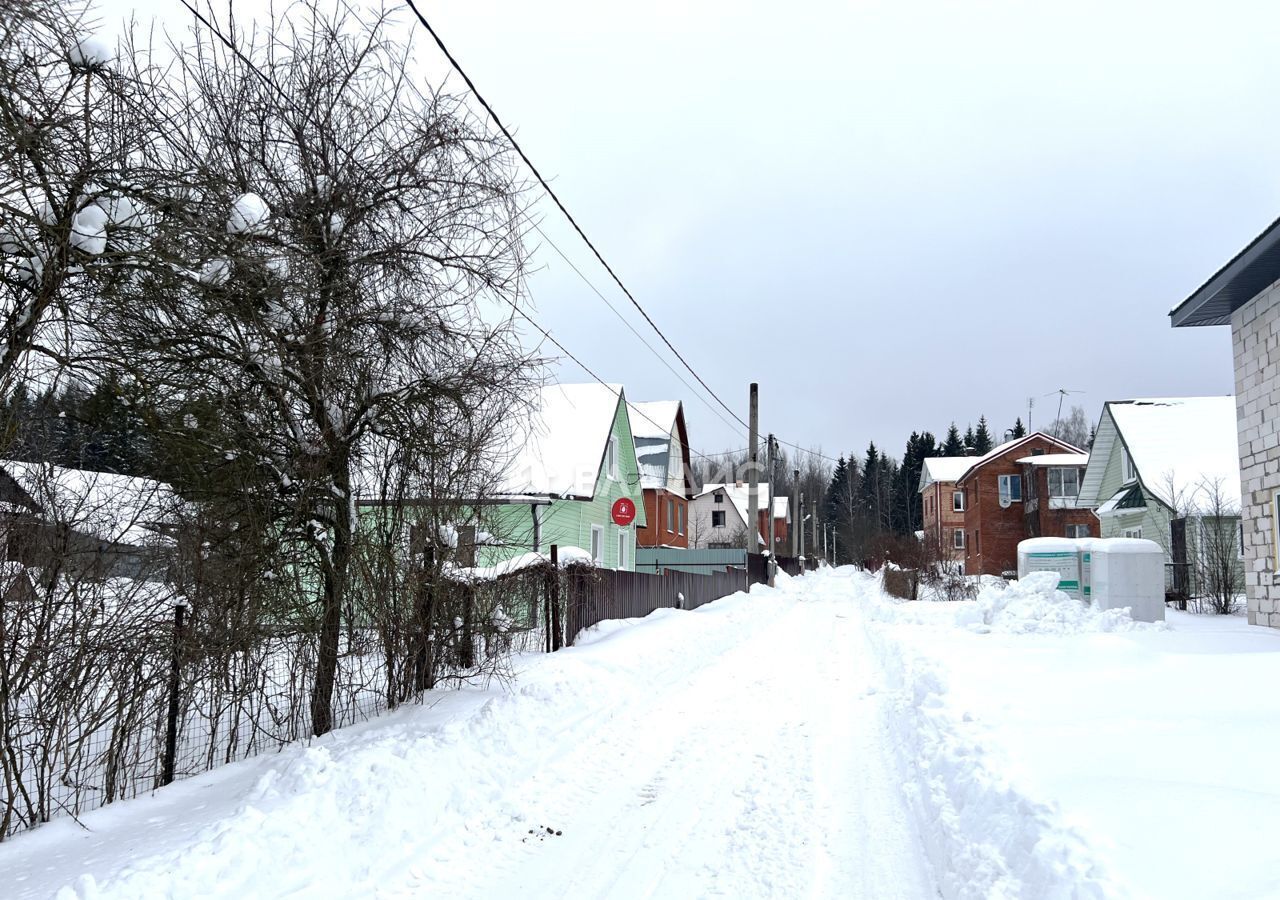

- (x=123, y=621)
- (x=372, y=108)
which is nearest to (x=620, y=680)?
(x=123, y=621)

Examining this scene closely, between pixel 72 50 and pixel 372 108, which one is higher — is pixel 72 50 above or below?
below

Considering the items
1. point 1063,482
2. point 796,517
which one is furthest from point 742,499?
point 1063,482

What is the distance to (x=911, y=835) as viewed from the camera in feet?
17.6

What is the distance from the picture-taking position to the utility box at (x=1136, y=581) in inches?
626

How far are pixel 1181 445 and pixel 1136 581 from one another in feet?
51.0

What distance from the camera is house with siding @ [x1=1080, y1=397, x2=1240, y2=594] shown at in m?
24.0

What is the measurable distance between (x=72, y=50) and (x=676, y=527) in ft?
126

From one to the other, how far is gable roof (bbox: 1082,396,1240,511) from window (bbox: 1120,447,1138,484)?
33.1 inches

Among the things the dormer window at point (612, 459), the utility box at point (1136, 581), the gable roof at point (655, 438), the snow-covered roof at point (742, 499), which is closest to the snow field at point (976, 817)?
the utility box at point (1136, 581)

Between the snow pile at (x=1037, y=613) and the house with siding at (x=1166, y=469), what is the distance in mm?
8699

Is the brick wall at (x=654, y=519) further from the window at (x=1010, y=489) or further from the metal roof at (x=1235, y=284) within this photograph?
the metal roof at (x=1235, y=284)

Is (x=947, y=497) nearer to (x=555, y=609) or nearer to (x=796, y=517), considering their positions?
(x=796, y=517)

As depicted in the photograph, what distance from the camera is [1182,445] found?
93.2ft

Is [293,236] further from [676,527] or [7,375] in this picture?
[676,527]
